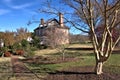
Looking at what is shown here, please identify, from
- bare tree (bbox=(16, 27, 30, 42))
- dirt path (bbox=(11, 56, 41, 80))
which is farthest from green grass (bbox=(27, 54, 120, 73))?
bare tree (bbox=(16, 27, 30, 42))

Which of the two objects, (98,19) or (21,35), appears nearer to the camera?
(98,19)

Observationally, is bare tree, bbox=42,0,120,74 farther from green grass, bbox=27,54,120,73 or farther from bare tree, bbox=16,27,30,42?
bare tree, bbox=16,27,30,42

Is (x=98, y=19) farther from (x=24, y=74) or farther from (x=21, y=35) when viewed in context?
(x=21, y=35)

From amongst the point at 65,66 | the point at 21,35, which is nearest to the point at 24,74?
the point at 65,66

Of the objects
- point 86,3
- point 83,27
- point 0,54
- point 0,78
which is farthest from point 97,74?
point 0,54

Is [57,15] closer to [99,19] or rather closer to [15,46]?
[99,19]

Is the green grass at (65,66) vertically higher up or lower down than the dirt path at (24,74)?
higher up

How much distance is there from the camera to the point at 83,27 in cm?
1533

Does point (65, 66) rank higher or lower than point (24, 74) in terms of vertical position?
higher

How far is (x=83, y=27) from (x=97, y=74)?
3505 millimetres

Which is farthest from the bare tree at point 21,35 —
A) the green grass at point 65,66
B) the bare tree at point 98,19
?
the bare tree at point 98,19

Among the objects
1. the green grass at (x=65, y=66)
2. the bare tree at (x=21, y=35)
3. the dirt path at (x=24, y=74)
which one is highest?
the bare tree at (x=21, y=35)

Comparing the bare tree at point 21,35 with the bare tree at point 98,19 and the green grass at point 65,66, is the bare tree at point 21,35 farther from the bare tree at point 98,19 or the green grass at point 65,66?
the bare tree at point 98,19

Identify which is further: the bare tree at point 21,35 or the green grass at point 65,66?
the bare tree at point 21,35
